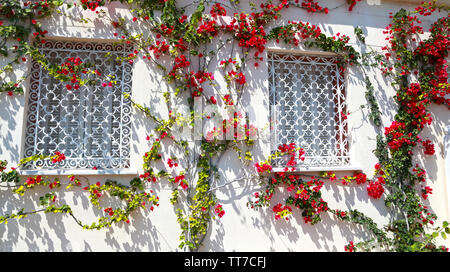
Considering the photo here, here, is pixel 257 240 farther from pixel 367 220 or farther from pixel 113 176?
pixel 113 176

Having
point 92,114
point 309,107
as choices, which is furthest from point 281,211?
point 92,114

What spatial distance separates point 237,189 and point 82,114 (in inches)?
84.3

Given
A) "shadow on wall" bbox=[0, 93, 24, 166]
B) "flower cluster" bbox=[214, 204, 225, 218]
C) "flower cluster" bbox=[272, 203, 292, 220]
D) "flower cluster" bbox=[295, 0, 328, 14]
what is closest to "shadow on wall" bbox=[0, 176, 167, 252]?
"shadow on wall" bbox=[0, 93, 24, 166]

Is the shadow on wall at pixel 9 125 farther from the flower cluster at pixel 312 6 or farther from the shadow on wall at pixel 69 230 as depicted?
the flower cluster at pixel 312 6

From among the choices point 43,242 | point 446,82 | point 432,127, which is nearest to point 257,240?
point 43,242

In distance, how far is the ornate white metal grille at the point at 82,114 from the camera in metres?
Result: 3.25

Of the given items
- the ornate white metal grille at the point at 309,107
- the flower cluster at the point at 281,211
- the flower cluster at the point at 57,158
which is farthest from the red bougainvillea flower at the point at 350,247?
the flower cluster at the point at 57,158

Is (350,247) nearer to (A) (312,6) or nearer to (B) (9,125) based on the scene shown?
(A) (312,6)

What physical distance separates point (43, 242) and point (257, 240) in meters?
2.45

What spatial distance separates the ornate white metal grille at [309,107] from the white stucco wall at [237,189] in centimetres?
17

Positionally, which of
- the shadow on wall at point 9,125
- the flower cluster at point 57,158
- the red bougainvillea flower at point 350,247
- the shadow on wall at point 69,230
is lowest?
the red bougainvillea flower at point 350,247

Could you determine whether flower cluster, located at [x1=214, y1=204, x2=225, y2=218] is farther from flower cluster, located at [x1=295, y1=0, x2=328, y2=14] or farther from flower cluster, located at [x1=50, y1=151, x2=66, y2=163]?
flower cluster, located at [x1=295, y1=0, x2=328, y2=14]

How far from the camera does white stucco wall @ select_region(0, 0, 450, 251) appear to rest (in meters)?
3.08

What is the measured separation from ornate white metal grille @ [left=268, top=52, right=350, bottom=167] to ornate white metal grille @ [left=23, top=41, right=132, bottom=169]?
1957 mm
